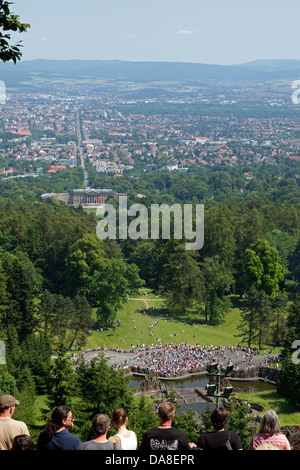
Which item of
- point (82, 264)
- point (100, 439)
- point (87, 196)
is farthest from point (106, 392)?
point (87, 196)

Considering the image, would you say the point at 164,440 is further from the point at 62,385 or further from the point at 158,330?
the point at 158,330

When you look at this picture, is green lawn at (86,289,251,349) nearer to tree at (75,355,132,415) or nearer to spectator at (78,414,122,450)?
tree at (75,355,132,415)

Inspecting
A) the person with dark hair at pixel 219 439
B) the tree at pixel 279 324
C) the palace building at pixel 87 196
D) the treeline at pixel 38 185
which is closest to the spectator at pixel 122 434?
the person with dark hair at pixel 219 439

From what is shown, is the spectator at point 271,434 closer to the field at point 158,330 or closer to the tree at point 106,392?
the tree at point 106,392

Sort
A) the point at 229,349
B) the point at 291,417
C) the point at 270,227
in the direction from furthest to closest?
the point at 270,227 < the point at 229,349 < the point at 291,417

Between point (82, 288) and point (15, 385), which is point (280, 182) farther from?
point (15, 385)

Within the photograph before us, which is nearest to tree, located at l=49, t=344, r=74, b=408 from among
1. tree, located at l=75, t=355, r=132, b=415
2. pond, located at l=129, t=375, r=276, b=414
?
tree, located at l=75, t=355, r=132, b=415
